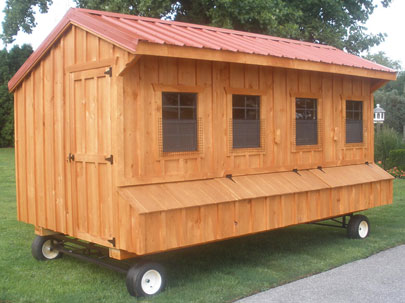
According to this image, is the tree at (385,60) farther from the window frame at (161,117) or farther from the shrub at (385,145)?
the window frame at (161,117)

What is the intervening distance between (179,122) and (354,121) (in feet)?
13.0

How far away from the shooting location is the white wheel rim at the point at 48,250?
774 centimetres

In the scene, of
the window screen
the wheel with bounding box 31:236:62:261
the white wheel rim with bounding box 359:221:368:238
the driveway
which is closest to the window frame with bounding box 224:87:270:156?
the window screen

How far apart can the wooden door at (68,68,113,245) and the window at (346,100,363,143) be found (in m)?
4.60

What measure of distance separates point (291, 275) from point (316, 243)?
85.7 inches

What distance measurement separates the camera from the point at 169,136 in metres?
6.37

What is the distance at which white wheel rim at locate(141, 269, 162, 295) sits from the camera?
5928 mm

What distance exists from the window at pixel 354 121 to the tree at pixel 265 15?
8.21 metres

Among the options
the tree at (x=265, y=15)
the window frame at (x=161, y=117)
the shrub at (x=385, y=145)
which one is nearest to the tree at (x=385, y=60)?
the tree at (x=265, y=15)

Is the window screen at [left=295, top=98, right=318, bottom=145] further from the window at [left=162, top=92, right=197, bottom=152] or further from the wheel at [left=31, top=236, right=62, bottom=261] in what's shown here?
the wheel at [left=31, top=236, right=62, bottom=261]

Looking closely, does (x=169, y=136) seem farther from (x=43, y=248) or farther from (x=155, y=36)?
(x=43, y=248)

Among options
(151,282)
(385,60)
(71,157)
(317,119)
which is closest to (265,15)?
(317,119)

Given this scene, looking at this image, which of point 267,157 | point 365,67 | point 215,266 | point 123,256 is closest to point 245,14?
point 365,67

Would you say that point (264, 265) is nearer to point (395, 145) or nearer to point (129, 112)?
point (129, 112)
